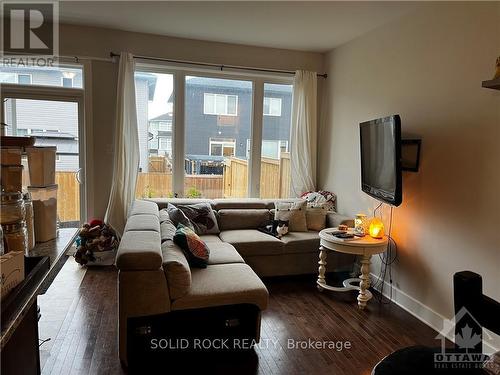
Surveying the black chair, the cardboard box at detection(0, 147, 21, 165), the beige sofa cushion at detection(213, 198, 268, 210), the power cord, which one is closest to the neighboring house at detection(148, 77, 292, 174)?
the beige sofa cushion at detection(213, 198, 268, 210)

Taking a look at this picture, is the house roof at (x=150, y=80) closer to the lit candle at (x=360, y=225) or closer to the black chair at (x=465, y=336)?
the lit candle at (x=360, y=225)

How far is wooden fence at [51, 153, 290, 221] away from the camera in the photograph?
417 centimetres

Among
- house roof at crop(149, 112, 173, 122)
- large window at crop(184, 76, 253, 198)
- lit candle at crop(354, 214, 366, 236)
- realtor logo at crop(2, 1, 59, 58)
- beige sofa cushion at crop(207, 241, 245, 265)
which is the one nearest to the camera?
beige sofa cushion at crop(207, 241, 245, 265)

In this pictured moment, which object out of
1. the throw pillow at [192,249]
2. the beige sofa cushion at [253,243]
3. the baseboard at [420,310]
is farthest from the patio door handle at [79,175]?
the baseboard at [420,310]

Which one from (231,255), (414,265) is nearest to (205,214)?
(231,255)

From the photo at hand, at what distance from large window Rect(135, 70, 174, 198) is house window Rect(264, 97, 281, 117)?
3.98 feet

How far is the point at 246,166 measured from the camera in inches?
186

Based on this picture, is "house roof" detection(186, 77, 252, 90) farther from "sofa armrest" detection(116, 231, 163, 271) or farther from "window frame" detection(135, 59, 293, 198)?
"sofa armrest" detection(116, 231, 163, 271)

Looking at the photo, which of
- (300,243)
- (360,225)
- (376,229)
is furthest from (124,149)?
(376,229)

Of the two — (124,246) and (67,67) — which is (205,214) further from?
(67,67)

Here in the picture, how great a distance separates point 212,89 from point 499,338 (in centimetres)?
371

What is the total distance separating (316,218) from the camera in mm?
4059

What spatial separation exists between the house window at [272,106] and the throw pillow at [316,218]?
1.43 m

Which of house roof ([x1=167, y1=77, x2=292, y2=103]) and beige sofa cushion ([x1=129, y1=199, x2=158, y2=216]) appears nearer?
beige sofa cushion ([x1=129, y1=199, x2=158, y2=216])
